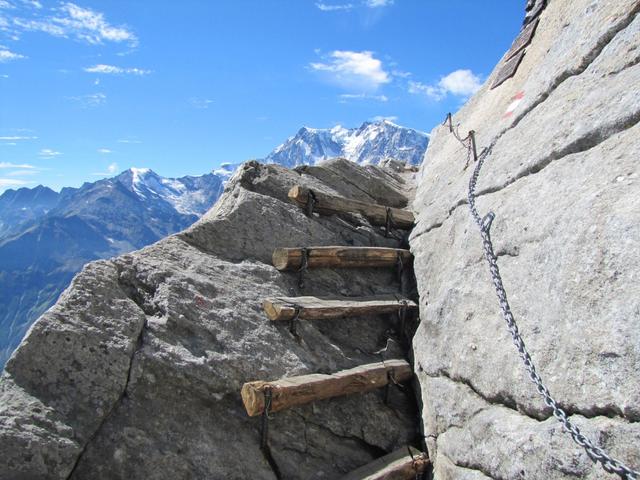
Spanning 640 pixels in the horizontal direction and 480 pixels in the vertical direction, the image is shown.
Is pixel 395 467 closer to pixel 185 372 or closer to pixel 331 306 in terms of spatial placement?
pixel 331 306

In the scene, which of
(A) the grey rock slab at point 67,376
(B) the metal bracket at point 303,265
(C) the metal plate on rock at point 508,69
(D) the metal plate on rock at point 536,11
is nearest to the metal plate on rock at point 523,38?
(C) the metal plate on rock at point 508,69

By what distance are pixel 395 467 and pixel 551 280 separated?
3.82 m

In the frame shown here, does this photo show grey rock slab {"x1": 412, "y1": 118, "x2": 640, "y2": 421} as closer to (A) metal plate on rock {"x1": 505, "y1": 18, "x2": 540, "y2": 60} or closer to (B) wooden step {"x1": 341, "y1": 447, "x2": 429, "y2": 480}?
(B) wooden step {"x1": 341, "y1": 447, "x2": 429, "y2": 480}

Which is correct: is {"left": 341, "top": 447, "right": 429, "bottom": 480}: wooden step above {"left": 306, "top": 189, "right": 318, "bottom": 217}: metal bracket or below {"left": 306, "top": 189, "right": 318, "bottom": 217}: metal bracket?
below

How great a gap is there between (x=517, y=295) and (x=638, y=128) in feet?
8.79

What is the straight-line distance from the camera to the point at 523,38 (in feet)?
50.9

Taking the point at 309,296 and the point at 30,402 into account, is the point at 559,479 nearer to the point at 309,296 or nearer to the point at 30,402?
the point at 309,296

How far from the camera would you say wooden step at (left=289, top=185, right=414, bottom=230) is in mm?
12250

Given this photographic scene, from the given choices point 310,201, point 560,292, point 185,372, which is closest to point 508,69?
point 310,201

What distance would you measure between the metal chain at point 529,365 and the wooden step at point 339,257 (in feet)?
8.38

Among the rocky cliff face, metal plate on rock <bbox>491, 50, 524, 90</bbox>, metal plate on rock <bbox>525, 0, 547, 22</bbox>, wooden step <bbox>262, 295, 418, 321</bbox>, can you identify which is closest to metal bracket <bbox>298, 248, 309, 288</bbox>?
wooden step <bbox>262, 295, 418, 321</bbox>

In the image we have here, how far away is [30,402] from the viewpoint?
659 cm

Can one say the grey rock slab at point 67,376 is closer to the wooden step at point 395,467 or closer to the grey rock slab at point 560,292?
the wooden step at point 395,467

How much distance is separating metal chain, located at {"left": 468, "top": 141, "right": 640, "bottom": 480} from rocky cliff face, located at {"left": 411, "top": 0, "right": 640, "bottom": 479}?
0.38 ft
